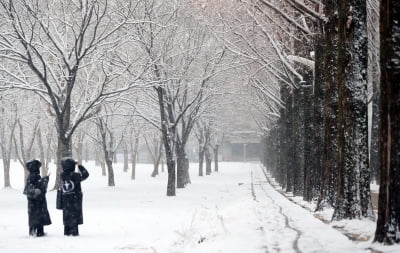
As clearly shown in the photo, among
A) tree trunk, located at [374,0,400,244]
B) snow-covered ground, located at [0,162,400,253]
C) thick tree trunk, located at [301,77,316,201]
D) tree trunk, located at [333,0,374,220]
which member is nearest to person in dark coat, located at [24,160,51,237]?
snow-covered ground, located at [0,162,400,253]

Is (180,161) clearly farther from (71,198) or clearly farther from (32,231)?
(32,231)

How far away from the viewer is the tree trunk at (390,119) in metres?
7.04

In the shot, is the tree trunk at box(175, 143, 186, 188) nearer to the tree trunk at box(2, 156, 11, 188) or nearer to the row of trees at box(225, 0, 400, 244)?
the tree trunk at box(2, 156, 11, 188)

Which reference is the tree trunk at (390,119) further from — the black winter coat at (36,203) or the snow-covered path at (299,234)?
the black winter coat at (36,203)

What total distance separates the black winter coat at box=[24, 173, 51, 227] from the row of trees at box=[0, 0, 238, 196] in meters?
7.27

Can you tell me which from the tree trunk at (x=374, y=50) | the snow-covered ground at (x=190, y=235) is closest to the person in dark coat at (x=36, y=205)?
the snow-covered ground at (x=190, y=235)

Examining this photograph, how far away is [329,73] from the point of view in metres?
12.1

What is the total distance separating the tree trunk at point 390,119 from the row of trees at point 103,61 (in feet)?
39.7

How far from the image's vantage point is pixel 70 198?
11008 millimetres

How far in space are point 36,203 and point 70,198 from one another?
0.73 m

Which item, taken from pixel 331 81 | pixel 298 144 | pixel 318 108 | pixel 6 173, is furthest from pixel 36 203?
pixel 6 173

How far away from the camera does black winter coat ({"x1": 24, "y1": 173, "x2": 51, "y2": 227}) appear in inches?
426

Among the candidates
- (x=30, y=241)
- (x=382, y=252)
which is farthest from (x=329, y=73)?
(x=30, y=241)

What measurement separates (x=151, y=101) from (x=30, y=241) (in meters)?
21.6
